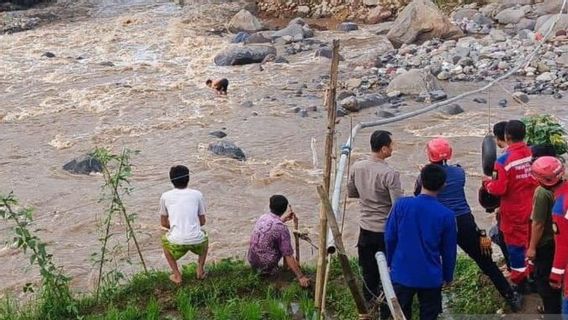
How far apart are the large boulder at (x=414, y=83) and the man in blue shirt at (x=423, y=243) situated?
38.0ft

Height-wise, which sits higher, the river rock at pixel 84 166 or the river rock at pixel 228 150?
the river rock at pixel 84 166

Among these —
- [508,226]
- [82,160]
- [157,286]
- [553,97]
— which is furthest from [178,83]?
[508,226]

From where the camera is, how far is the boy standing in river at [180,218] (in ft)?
21.5

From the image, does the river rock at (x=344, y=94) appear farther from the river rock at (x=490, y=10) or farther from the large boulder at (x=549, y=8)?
the river rock at (x=490, y=10)

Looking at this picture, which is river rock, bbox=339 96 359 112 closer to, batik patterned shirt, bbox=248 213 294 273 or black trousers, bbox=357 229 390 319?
batik patterned shirt, bbox=248 213 294 273

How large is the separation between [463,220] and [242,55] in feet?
50.7

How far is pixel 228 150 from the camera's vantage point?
13719mm

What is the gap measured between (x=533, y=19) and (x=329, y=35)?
589 cm

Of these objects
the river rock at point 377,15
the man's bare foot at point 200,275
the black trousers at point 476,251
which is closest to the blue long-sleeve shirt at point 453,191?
the black trousers at point 476,251

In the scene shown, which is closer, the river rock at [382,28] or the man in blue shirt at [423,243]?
the man in blue shirt at [423,243]

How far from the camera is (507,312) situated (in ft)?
18.2

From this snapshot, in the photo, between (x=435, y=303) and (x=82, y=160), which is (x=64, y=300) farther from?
(x=82, y=160)

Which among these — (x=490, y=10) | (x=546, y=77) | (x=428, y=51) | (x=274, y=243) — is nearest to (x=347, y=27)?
(x=490, y=10)

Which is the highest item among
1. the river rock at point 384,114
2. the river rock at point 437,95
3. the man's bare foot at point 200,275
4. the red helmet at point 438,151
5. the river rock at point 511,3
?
the red helmet at point 438,151
